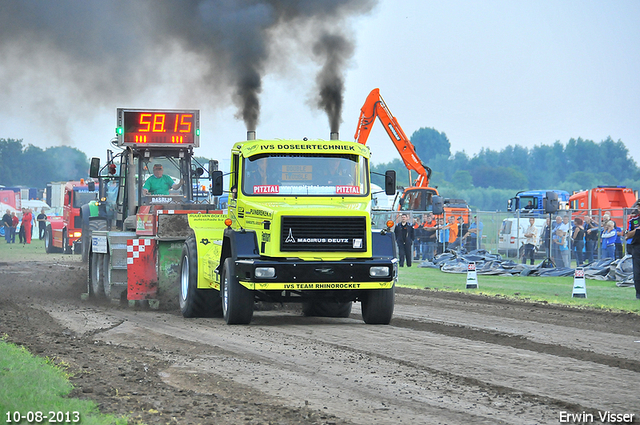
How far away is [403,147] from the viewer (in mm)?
39344

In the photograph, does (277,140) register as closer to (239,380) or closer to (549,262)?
(239,380)

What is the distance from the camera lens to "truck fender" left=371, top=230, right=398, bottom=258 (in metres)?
11.6

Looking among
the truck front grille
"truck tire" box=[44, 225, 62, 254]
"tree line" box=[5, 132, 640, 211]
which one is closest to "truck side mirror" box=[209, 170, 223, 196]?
the truck front grille

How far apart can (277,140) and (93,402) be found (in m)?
6.72

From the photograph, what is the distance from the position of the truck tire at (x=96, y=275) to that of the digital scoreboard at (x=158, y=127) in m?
2.30

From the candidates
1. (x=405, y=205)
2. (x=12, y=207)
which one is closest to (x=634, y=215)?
(x=405, y=205)

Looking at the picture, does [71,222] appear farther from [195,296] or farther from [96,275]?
[195,296]

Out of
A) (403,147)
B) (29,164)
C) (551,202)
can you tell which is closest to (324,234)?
(551,202)

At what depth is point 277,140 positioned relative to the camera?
12.5 m

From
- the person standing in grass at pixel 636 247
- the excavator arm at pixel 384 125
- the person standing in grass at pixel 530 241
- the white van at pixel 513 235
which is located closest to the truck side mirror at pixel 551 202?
the person standing in grass at pixel 530 241

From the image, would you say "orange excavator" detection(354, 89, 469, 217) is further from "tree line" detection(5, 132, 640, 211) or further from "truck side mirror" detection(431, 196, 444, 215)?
"tree line" detection(5, 132, 640, 211)

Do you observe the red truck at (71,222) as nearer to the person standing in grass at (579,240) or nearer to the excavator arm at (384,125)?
the excavator arm at (384,125)

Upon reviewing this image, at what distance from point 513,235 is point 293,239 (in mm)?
17235

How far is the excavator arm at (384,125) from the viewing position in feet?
125
